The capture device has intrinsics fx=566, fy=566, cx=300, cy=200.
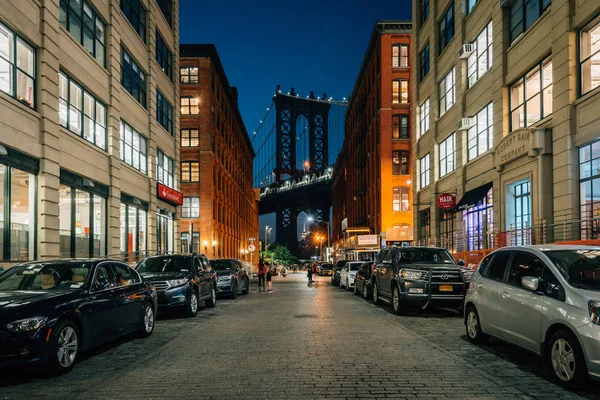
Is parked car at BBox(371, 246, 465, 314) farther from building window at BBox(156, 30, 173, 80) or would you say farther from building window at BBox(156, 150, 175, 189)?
building window at BBox(156, 30, 173, 80)

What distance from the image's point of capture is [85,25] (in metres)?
22.0

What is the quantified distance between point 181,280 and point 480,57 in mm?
18409

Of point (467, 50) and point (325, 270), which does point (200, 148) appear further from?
point (467, 50)

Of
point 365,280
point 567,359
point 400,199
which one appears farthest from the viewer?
point 400,199

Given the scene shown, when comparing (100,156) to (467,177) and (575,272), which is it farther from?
(575,272)

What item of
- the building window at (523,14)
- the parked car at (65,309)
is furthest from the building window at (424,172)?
the parked car at (65,309)

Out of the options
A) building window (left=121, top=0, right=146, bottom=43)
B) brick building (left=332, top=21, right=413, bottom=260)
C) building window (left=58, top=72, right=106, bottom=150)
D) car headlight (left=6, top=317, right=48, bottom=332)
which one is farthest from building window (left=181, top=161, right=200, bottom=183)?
car headlight (left=6, top=317, right=48, bottom=332)

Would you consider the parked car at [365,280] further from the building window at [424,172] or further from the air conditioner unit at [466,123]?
the building window at [424,172]

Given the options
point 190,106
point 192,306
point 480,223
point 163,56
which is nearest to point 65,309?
point 192,306

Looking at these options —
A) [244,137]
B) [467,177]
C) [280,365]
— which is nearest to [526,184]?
[467,177]

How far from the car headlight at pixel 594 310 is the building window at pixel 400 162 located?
1759 inches

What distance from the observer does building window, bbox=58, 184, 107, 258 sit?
19.8 m

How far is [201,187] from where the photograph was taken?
168 feet

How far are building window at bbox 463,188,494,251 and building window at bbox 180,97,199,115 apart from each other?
102ft
